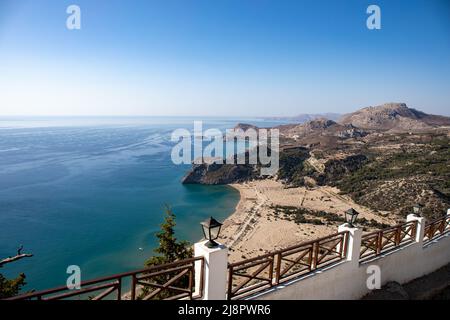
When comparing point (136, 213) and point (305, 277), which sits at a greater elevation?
point (305, 277)

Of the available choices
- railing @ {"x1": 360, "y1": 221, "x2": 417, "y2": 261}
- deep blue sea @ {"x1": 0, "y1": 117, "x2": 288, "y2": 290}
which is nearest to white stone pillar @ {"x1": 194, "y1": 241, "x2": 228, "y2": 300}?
railing @ {"x1": 360, "y1": 221, "x2": 417, "y2": 261}

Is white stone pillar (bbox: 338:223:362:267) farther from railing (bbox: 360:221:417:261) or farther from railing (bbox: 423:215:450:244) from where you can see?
railing (bbox: 423:215:450:244)

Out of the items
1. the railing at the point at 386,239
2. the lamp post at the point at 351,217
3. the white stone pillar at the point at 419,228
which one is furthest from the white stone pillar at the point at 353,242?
the white stone pillar at the point at 419,228

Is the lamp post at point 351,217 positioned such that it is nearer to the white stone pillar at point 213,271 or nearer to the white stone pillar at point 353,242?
the white stone pillar at point 353,242

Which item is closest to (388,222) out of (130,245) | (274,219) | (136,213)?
(274,219)
